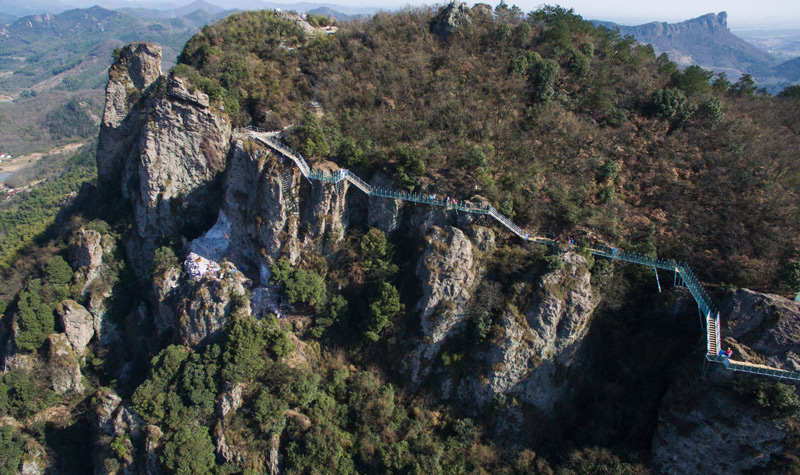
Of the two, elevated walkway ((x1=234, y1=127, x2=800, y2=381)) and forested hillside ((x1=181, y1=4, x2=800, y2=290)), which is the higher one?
forested hillside ((x1=181, y1=4, x2=800, y2=290))

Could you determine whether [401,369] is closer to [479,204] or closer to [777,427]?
→ [479,204]

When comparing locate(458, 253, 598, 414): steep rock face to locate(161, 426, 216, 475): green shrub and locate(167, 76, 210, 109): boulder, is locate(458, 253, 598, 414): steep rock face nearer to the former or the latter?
locate(161, 426, 216, 475): green shrub

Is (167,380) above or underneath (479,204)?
underneath

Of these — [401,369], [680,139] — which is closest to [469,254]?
[401,369]

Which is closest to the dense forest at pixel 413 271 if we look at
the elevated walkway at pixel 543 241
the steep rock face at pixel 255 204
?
the elevated walkway at pixel 543 241

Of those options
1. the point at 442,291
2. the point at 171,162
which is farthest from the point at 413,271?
the point at 171,162

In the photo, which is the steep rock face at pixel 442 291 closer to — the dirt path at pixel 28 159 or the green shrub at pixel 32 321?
the green shrub at pixel 32 321

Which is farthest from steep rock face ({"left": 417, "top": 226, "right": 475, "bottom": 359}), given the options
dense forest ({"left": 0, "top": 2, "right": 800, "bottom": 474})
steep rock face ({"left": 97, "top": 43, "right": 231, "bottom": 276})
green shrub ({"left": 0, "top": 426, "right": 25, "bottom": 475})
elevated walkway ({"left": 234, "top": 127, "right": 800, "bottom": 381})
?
green shrub ({"left": 0, "top": 426, "right": 25, "bottom": 475})
